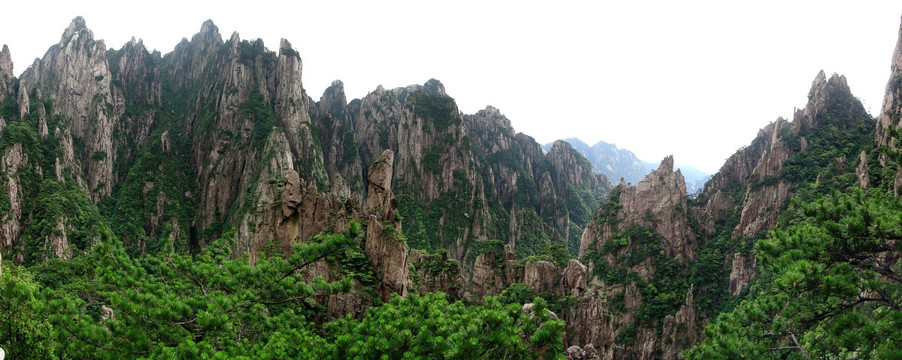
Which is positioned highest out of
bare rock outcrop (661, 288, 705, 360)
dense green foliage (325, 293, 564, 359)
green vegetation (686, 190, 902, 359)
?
green vegetation (686, 190, 902, 359)

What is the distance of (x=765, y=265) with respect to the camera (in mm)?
10508

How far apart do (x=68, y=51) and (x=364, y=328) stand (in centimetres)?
11609

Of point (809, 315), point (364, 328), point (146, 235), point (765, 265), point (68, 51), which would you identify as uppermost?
point (68, 51)

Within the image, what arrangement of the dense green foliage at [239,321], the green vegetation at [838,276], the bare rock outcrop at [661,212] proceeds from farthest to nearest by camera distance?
the bare rock outcrop at [661,212] → the dense green foliage at [239,321] → the green vegetation at [838,276]

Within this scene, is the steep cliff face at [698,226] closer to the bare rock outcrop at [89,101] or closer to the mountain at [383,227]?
the mountain at [383,227]

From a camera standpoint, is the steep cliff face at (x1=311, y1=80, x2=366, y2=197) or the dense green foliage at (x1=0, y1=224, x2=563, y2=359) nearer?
the dense green foliage at (x1=0, y1=224, x2=563, y2=359)

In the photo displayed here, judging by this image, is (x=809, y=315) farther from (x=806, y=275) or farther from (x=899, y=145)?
(x=899, y=145)

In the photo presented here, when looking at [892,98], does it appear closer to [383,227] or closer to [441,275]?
[441,275]

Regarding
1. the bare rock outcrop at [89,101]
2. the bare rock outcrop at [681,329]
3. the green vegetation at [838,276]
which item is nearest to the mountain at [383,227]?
the green vegetation at [838,276]

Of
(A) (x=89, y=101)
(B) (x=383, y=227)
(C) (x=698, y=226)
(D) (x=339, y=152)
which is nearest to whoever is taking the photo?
(B) (x=383, y=227)

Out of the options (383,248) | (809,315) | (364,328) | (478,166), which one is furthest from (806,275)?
(478,166)

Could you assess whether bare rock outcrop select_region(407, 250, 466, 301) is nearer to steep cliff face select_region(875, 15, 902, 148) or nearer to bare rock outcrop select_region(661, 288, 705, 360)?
bare rock outcrop select_region(661, 288, 705, 360)

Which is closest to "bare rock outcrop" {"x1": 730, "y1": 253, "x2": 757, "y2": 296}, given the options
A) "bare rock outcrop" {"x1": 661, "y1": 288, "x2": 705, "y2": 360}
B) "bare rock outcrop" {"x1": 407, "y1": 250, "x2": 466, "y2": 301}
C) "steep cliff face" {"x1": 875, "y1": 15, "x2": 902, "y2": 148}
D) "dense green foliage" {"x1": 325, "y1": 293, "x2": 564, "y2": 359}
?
"bare rock outcrop" {"x1": 661, "y1": 288, "x2": 705, "y2": 360}

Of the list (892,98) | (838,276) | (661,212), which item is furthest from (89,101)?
(892,98)
